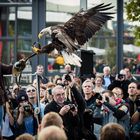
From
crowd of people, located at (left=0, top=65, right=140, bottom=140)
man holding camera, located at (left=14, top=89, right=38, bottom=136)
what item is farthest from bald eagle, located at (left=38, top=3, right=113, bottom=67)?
man holding camera, located at (left=14, top=89, right=38, bottom=136)

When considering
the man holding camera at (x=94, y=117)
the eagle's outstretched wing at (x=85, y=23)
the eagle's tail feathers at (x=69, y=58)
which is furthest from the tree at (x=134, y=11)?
the eagle's tail feathers at (x=69, y=58)

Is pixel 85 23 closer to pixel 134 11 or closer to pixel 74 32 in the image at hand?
pixel 74 32

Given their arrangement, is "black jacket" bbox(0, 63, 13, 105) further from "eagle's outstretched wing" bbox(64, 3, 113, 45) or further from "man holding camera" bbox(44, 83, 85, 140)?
"eagle's outstretched wing" bbox(64, 3, 113, 45)

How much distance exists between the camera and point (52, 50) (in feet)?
27.6

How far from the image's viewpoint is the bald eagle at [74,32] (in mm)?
8484

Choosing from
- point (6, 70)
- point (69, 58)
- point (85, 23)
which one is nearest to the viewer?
point (6, 70)

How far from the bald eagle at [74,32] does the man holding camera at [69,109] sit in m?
0.71

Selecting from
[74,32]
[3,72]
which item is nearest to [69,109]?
[74,32]

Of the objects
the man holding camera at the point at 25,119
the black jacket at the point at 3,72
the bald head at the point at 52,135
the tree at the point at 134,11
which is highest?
the tree at the point at 134,11

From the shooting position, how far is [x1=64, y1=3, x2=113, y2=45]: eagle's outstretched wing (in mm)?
8942

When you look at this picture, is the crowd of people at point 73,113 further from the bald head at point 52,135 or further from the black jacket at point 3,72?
the bald head at point 52,135

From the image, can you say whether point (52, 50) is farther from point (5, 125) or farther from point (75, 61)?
point (5, 125)

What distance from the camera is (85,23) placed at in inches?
371

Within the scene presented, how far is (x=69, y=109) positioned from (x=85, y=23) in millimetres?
1482
